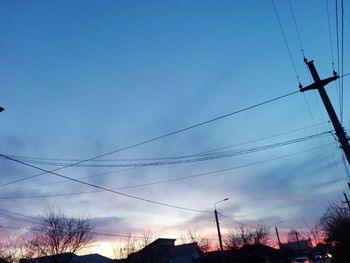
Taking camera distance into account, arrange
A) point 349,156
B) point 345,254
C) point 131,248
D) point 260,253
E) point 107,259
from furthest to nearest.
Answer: point 260,253 < point 107,259 < point 131,248 < point 345,254 < point 349,156

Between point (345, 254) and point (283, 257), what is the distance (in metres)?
43.8

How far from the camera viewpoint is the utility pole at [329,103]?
13.7 metres

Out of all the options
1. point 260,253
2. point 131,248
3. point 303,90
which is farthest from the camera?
point 260,253

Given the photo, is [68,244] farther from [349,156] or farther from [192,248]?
[192,248]

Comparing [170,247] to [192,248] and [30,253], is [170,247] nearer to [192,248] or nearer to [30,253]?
[192,248]

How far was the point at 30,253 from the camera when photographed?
114 ft

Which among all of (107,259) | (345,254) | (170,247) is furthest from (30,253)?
(170,247)

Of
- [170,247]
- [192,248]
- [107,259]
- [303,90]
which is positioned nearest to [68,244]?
[107,259]

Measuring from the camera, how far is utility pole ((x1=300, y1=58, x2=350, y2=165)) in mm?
13680

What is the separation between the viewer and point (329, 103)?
14.9 meters

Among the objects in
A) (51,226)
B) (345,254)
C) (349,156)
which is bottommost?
(345,254)

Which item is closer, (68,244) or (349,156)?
(349,156)

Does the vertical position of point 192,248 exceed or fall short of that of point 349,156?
it exceeds it

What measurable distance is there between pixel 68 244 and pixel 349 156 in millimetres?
28879
